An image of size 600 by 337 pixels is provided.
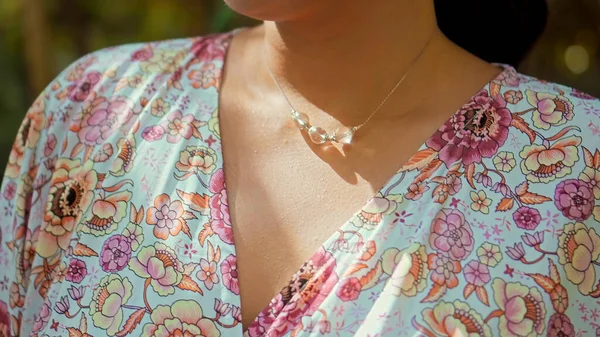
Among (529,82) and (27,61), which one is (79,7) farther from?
(529,82)

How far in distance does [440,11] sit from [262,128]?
16.3 inches

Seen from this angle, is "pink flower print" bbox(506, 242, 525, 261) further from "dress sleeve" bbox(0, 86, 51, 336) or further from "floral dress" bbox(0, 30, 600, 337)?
"dress sleeve" bbox(0, 86, 51, 336)

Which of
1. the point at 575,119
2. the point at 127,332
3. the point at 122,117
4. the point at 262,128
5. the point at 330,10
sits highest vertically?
the point at 575,119

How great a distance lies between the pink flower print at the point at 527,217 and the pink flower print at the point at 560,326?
4.7 inches

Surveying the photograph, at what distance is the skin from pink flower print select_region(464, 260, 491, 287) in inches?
7.3

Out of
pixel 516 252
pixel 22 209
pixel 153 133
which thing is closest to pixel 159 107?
pixel 153 133

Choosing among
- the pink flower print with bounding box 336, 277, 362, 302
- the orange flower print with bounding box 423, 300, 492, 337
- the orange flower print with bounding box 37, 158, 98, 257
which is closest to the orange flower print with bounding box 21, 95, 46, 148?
the orange flower print with bounding box 37, 158, 98, 257

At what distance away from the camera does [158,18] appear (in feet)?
8.51

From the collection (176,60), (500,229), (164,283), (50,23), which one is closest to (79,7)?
(50,23)

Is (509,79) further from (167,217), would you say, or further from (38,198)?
(38,198)

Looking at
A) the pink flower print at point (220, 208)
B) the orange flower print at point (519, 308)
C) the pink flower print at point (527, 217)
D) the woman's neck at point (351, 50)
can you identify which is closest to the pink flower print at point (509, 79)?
the woman's neck at point (351, 50)

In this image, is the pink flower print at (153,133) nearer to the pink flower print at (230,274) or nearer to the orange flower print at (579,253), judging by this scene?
the pink flower print at (230,274)

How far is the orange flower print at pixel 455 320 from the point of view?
3.43 ft

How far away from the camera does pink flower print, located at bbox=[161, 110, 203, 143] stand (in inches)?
50.5
